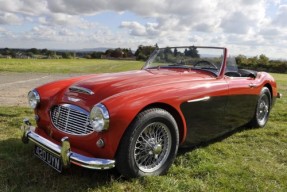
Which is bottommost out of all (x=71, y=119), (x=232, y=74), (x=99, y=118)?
(x=71, y=119)

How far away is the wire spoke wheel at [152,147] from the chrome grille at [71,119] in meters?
0.55

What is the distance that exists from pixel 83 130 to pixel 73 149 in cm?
22

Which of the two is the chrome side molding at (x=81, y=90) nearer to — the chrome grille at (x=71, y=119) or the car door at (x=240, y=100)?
the chrome grille at (x=71, y=119)

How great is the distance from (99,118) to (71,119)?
1.58ft

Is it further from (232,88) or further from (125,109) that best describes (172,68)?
(125,109)

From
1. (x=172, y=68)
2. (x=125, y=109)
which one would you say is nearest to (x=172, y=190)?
(x=125, y=109)

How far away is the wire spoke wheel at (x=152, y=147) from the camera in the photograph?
3396 mm

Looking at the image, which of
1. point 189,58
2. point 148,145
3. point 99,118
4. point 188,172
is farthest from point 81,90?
point 189,58

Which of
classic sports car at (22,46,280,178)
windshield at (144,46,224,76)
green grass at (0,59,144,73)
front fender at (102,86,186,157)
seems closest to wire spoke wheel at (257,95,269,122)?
classic sports car at (22,46,280,178)

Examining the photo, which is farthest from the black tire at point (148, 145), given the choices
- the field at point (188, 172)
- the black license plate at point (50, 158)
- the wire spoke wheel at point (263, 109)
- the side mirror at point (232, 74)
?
the wire spoke wheel at point (263, 109)

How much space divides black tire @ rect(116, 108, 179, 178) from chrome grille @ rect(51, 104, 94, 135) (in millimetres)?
409

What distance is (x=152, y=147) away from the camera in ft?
11.3

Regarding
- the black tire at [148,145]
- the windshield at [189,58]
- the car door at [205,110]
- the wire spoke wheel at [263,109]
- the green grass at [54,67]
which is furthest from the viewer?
the green grass at [54,67]

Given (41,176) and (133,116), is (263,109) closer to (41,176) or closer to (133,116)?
(133,116)
